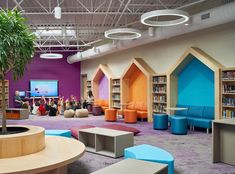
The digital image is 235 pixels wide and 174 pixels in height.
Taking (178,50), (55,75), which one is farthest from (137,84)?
(55,75)

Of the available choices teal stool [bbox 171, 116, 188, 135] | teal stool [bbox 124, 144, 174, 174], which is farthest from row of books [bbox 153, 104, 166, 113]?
teal stool [bbox 124, 144, 174, 174]

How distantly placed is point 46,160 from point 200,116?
7158 mm

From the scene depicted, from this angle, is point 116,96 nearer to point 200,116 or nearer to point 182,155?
point 200,116

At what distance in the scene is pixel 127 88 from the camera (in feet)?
45.2

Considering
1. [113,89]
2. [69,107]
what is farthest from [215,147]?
[69,107]

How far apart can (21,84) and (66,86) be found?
3129 millimetres

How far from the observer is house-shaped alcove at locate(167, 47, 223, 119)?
874 cm

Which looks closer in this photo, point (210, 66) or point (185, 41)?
point (210, 66)

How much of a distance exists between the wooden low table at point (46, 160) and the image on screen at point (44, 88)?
49.3 ft

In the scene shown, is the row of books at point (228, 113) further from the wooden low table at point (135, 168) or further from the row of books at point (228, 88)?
the wooden low table at point (135, 168)

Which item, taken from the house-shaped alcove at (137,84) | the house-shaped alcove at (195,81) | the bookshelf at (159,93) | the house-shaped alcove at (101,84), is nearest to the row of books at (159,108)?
the bookshelf at (159,93)

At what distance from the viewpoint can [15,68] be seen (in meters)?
4.02

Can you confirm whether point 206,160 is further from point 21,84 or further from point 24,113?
point 21,84

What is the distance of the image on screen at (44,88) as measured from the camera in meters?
18.5
